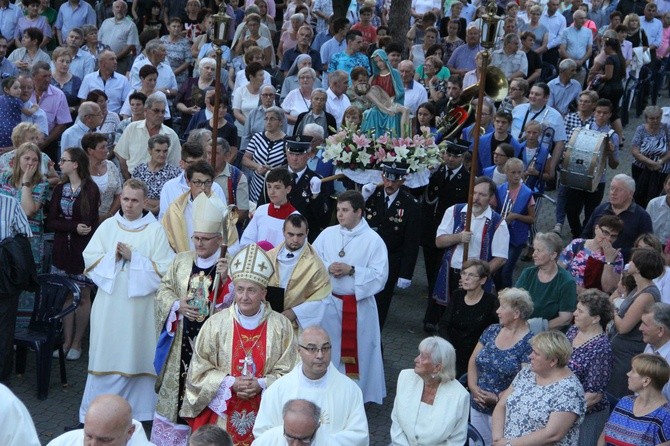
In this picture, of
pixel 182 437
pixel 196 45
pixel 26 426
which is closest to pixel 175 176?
pixel 182 437

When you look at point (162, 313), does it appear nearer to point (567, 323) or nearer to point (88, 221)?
point (88, 221)

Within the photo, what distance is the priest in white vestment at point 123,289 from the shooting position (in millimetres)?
9336

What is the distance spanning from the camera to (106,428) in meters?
6.10

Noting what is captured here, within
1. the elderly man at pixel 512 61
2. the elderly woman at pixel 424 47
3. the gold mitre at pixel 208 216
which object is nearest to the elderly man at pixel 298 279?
the gold mitre at pixel 208 216

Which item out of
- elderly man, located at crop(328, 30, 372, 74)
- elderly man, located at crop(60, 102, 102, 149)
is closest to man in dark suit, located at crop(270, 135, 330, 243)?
elderly man, located at crop(60, 102, 102, 149)

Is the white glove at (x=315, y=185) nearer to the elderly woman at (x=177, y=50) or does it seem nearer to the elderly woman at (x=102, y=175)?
the elderly woman at (x=102, y=175)

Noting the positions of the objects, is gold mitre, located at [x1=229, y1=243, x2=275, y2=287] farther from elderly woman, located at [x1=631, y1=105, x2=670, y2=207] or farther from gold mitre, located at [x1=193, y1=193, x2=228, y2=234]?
elderly woman, located at [x1=631, y1=105, x2=670, y2=207]

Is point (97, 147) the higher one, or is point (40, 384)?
point (97, 147)

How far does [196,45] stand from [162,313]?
29.9 feet

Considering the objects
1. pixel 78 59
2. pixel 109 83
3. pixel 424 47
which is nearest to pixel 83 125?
pixel 109 83

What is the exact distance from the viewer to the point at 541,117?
14164 millimetres

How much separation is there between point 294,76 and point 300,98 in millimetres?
1415

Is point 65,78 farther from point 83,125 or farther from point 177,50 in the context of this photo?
point 83,125

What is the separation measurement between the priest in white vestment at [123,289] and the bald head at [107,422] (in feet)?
10.5
